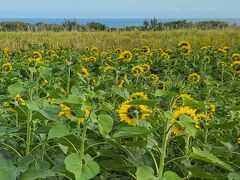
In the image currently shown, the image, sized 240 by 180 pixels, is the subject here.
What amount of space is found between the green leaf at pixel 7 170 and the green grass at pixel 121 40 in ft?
32.9

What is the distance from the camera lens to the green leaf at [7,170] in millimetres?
1581

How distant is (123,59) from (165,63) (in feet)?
2.27

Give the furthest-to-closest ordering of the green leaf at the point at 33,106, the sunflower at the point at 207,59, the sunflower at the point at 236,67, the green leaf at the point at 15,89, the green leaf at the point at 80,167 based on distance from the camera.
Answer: the sunflower at the point at 207,59
the sunflower at the point at 236,67
the green leaf at the point at 15,89
the green leaf at the point at 33,106
the green leaf at the point at 80,167

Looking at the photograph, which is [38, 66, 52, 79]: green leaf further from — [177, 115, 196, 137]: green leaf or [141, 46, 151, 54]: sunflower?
[141, 46, 151, 54]: sunflower

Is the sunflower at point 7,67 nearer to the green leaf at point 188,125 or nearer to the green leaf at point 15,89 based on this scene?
the green leaf at point 15,89

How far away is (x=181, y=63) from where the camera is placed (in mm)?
6895

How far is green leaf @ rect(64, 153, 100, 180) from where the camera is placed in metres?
1.51

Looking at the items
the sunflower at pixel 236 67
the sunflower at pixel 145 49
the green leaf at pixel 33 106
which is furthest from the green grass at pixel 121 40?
the green leaf at pixel 33 106

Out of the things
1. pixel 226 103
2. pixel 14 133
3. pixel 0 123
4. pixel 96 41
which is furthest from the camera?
pixel 96 41

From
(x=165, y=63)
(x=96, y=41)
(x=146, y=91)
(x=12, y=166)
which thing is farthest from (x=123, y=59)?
(x=96, y=41)

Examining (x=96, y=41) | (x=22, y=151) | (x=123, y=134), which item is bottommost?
(x=96, y=41)

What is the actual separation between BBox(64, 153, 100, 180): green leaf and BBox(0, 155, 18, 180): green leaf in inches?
7.1

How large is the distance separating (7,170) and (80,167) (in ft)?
0.81

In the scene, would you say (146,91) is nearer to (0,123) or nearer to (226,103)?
(226,103)
